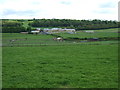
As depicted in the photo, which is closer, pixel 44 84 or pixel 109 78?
pixel 44 84

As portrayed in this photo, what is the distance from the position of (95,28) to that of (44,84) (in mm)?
78471

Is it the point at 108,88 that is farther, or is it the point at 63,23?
the point at 63,23

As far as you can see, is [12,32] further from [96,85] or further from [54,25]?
[96,85]

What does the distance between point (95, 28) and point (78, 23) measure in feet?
53.1

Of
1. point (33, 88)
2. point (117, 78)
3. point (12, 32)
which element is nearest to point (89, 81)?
point (117, 78)

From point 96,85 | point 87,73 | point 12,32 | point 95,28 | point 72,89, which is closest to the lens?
point 72,89

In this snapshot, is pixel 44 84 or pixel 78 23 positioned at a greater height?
pixel 78 23

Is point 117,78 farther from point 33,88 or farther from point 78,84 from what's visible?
point 33,88

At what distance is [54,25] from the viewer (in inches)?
3856

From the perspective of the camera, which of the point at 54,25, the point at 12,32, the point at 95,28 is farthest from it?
the point at 54,25

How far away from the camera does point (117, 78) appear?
33.5 feet

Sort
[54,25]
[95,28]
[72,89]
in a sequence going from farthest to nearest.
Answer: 1. [54,25]
2. [95,28]
3. [72,89]

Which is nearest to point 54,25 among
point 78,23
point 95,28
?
point 78,23

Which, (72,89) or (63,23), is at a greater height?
(63,23)
